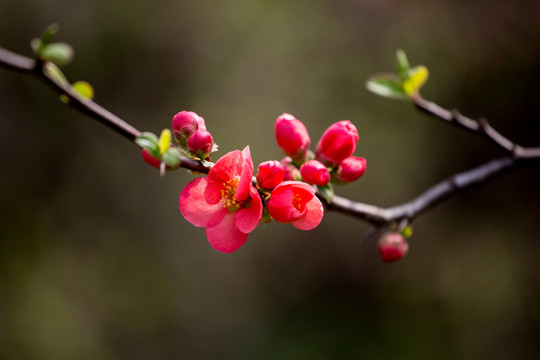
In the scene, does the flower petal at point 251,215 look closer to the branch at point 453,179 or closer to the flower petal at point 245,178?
the flower petal at point 245,178

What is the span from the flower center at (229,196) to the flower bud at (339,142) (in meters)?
0.18

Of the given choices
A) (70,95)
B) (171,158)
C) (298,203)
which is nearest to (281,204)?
(298,203)

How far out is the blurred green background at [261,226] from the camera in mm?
2125

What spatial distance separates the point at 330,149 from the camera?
2.34 ft

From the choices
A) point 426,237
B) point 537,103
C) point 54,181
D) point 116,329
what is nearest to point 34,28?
point 54,181

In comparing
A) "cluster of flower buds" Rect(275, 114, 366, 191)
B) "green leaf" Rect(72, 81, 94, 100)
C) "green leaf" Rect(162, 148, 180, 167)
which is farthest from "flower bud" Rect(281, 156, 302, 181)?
"green leaf" Rect(72, 81, 94, 100)

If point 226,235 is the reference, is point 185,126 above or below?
above

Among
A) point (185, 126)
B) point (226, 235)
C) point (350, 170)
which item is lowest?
point (226, 235)

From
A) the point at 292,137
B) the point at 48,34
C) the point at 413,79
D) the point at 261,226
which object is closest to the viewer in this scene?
the point at 48,34

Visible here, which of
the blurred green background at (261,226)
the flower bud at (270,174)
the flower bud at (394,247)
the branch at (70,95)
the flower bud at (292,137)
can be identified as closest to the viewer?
the branch at (70,95)

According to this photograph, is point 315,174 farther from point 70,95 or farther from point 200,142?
point 70,95

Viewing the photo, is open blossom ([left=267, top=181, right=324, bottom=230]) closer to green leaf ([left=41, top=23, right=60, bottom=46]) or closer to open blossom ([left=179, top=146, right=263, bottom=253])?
open blossom ([left=179, top=146, right=263, bottom=253])

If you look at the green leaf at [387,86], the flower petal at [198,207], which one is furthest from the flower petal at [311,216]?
the green leaf at [387,86]

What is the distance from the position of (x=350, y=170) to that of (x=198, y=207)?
0.27 m
